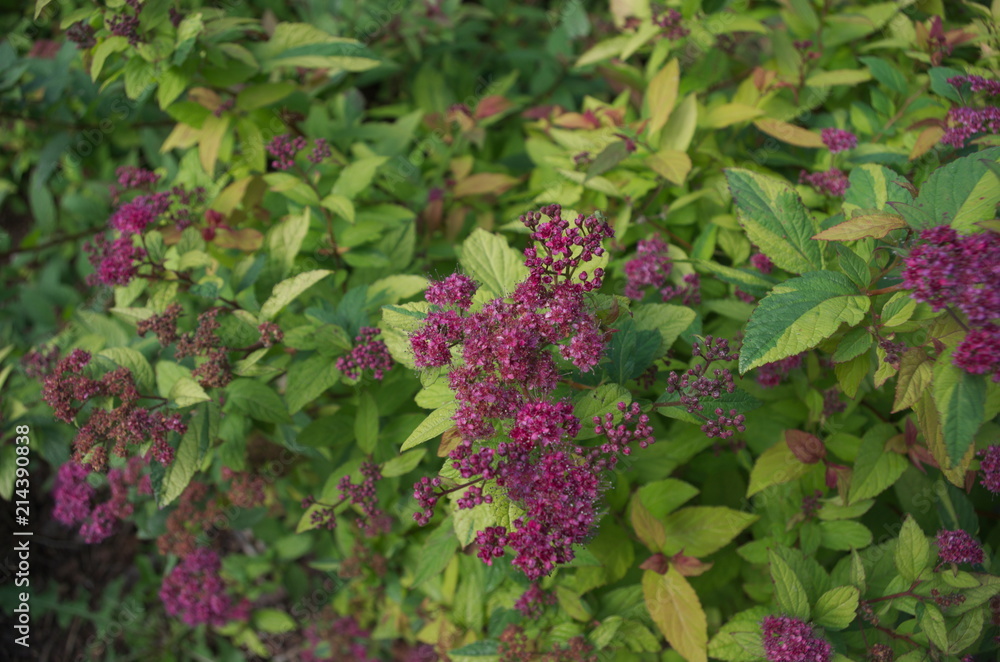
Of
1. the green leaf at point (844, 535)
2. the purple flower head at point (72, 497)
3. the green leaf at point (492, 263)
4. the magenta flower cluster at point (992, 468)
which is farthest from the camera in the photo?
the purple flower head at point (72, 497)

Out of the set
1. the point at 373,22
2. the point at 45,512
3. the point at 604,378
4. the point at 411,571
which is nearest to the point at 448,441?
the point at 604,378

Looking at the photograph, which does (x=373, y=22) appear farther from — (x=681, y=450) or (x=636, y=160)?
(x=681, y=450)

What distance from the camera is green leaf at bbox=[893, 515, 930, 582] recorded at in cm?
213

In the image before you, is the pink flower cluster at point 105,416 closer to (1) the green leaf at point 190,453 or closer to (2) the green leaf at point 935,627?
(1) the green leaf at point 190,453

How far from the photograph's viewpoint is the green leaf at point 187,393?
86.8 inches

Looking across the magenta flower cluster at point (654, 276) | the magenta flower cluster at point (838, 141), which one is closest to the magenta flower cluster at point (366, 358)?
the magenta flower cluster at point (654, 276)

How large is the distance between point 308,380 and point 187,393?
1.40 ft

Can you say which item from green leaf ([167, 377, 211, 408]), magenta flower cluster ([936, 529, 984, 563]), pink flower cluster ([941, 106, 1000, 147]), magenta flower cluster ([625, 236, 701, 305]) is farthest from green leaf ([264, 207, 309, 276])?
magenta flower cluster ([936, 529, 984, 563])

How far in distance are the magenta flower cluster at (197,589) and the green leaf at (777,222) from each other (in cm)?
311

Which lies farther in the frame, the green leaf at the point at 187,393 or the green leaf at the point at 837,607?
the green leaf at the point at 187,393

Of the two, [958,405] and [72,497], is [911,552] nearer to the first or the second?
[958,405]

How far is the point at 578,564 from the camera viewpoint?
2418 millimetres

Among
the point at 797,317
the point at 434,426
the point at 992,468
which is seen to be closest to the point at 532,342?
the point at 434,426

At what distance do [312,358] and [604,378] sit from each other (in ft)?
3.89
